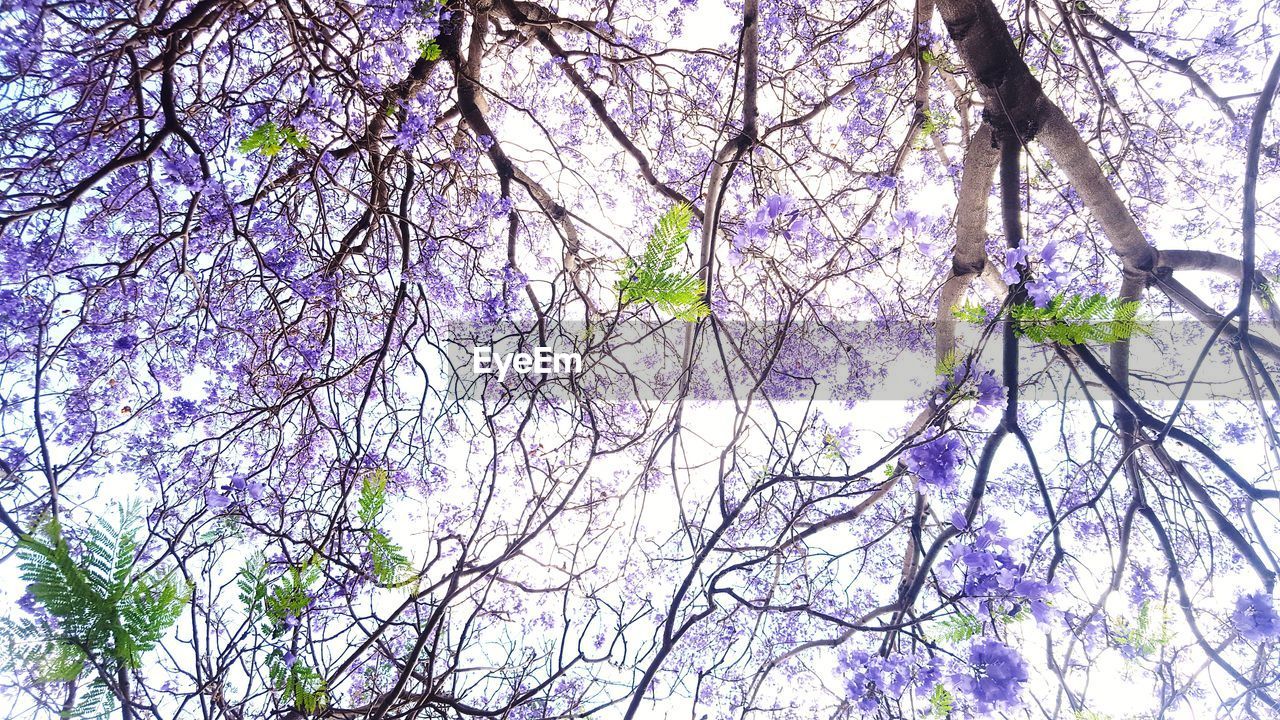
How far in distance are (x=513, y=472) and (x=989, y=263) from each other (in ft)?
9.07

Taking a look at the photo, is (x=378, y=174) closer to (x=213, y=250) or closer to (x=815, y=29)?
(x=213, y=250)

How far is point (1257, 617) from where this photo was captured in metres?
1.46

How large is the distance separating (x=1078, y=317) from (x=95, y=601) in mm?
1752

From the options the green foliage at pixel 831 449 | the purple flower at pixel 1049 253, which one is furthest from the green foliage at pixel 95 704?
the purple flower at pixel 1049 253

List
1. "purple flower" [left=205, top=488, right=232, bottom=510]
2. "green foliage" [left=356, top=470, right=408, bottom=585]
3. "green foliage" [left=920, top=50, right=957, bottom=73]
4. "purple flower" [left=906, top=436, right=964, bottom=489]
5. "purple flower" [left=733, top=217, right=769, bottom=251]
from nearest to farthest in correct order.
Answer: "green foliage" [left=356, top=470, right=408, bottom=585] → "purple flower" [left=906, top=436, right=964, bottom=489] → "purple flower" [left=733, top=217, right=769, bottom=251] → "purple flower" [left=205, top=488, right=232, bottom=510] → "green foliage" [left=920, top=50, right=957, bottom=73]

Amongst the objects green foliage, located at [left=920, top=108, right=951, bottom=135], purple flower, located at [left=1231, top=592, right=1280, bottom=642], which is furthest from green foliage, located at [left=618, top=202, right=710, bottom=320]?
green foliage, located at [left=920, top=108, right=951, bottom=135]

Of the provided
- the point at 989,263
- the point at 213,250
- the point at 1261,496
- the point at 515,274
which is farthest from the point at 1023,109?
the point at 213,250

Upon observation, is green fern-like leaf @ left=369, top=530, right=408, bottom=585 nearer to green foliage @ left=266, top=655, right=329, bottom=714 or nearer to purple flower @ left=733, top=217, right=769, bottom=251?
green foliage @ left=266, top=655, right=329, bottom=714

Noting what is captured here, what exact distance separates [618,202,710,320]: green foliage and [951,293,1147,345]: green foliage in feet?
1.78

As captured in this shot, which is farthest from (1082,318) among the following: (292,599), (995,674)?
(292,599)

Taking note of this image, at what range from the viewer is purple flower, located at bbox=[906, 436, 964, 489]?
1378mm

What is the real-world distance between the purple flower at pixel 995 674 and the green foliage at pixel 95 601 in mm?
1530

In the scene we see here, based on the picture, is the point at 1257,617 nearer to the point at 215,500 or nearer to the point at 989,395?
the point at 989,395

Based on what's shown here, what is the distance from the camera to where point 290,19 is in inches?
73.4
